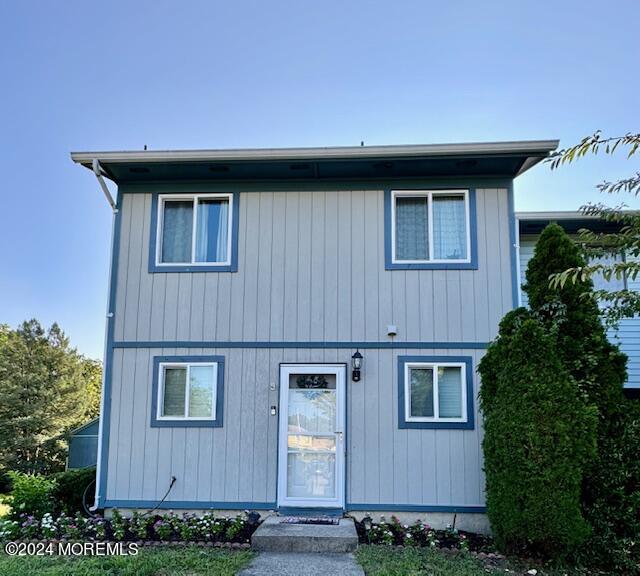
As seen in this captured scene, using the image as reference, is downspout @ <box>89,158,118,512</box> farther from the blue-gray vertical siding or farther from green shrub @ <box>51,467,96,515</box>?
green shrub @ <box>51,467,96,515</box>

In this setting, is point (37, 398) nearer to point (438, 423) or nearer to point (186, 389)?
point (186, 389)

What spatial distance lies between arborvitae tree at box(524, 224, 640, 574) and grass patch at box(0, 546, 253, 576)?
140 inches

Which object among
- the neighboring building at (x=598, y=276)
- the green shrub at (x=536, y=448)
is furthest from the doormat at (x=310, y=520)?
the neighboring building at (x=598, y=276)

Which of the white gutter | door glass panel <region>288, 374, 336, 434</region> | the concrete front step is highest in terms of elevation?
the white gutter

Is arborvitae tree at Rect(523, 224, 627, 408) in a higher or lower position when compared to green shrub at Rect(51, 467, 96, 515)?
higher

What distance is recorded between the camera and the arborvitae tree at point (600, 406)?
5301 mm

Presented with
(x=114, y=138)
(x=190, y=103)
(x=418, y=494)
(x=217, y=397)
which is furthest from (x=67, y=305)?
(x=418, y=494)

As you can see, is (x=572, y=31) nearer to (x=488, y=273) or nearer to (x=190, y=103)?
(x=488, y=273)

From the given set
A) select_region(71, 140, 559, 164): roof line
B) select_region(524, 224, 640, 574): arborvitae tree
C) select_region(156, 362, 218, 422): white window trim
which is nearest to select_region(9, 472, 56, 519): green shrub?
select_region(156, 362, 218, 422): white window trim

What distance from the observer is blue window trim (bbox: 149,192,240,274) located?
7.43 metres

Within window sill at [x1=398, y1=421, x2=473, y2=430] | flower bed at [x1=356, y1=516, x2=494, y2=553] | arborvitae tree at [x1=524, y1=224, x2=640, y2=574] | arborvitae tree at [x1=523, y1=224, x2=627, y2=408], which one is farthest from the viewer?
window sill at [x1=398, y1=421, x2=473, y2=430]

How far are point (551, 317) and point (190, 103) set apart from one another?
381 inches

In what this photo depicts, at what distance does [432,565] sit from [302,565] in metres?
1.27

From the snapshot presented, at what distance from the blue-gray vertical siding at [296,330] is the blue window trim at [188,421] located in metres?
0.08
